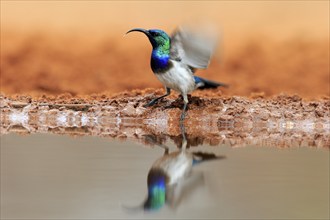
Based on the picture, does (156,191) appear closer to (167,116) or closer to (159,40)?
(159,40)

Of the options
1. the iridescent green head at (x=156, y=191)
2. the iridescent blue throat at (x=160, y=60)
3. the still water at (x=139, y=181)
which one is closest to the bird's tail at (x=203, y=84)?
the iridescent blue throat at (x=160, y=60)

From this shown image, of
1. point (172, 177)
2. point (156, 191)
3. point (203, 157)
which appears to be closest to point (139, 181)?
point (172, 177)

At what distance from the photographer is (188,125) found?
28.7 ft

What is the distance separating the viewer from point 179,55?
8523mm

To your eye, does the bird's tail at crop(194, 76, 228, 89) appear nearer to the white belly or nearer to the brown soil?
the white belly

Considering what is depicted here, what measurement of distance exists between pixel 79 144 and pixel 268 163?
1.63 m

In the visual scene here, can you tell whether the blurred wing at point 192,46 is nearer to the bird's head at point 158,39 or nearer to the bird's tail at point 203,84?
the bird's head at point 158,39

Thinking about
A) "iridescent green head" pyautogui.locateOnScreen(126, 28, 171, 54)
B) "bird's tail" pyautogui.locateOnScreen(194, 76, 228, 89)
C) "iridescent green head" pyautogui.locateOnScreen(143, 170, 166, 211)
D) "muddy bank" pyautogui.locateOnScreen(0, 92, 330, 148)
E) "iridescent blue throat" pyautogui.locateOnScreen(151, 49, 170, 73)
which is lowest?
"iridescent green head" pyautogui.locateOnScreen(143, 170, 166, 211)

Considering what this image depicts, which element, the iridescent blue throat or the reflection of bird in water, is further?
the iridescent blue throat

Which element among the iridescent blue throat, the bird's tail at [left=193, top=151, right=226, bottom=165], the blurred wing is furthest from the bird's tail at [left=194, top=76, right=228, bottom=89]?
the bird's tail at [left=193, top=151, right=226, bottom=165]

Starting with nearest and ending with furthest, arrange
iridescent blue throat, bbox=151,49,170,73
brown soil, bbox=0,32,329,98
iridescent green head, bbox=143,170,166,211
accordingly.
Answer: iridescent green head, bbox=143,170,166,211, iridescent blue throat, bbox=151,49,170,73, brown soil, bbox=0,32,329,98

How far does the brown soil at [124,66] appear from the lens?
11328 millimetres

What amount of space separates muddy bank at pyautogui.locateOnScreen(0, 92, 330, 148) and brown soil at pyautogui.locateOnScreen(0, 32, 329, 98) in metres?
1.33

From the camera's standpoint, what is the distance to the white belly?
8516 millimetres
